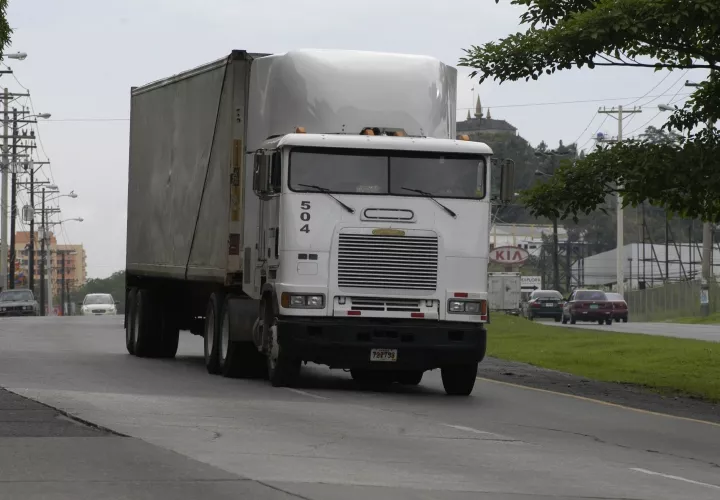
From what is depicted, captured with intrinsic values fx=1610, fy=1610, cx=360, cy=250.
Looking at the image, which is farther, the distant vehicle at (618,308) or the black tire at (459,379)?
the distant vehicle at (618,308)

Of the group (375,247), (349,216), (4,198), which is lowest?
(375,247)

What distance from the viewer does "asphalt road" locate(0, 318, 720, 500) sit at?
445 inches

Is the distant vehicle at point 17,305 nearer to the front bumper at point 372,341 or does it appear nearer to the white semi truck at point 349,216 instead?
the white semi truck at point 349,216

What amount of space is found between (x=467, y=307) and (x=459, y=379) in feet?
3.95

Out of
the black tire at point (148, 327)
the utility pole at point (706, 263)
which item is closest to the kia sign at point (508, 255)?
the utility pole at point (706, 263)

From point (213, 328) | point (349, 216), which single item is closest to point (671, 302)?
point (213, 328)

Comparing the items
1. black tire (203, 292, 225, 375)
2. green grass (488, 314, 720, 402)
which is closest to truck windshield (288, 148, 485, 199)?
black tire (203, 292, 225, 375)

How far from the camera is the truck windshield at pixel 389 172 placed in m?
19.8

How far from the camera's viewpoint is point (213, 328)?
22.9m

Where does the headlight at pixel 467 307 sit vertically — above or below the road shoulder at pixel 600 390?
above

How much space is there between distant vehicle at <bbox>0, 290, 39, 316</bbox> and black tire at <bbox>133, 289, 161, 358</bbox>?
156 ft

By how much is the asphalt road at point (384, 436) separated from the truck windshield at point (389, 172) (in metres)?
2.59

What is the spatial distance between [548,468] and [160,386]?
884cm

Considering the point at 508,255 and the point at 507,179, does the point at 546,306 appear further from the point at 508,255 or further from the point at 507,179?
the point at 507,179
